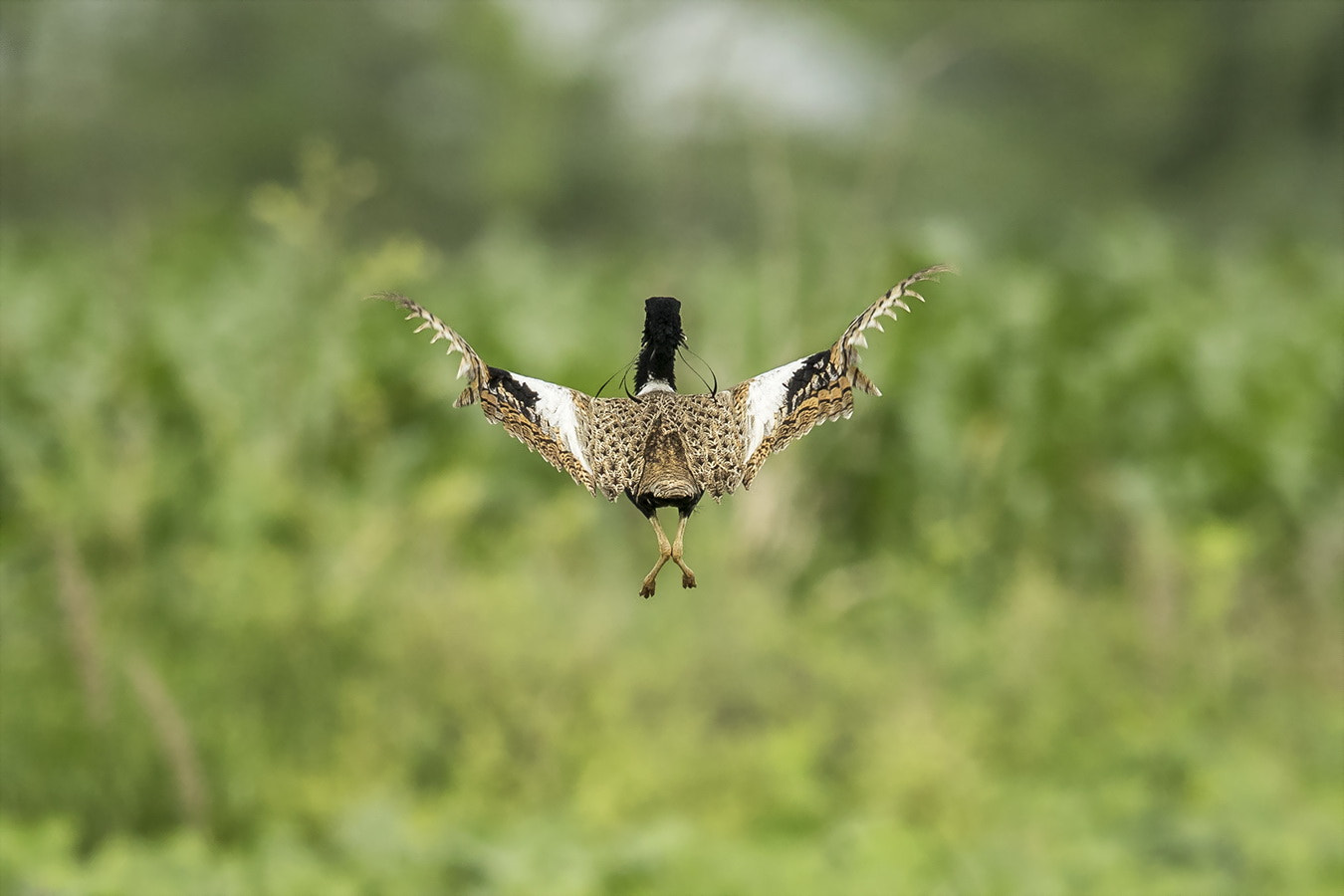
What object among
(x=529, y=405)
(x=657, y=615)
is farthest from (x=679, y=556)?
(x=657, y=615)

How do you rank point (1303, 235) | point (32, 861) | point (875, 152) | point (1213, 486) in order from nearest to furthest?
point (875, 152) → point (32, 861) → point (1213, 486) → point (1303, 235)

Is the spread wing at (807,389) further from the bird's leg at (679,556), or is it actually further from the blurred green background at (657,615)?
the blurred green background at (657,615)

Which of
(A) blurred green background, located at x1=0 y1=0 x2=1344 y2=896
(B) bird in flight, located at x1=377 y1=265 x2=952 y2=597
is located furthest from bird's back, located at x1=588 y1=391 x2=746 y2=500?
(A) blurred green background, located at x1=0 y1=0 x2=1344 y2=896

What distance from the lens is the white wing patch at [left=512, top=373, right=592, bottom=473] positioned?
627 mm

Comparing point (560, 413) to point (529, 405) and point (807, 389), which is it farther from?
point (807, 389)

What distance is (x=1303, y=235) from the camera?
46.3 ft

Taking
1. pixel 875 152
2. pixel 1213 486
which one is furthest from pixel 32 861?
pixel 1213 486

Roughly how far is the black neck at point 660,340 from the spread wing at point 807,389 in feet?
0.18

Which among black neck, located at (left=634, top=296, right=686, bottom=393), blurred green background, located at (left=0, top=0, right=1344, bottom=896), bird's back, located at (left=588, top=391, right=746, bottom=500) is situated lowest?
bird's back, located at (left=588, top=391, right=746, bottom=500)

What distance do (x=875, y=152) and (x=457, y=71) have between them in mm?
23730

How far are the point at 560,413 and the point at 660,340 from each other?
97mm

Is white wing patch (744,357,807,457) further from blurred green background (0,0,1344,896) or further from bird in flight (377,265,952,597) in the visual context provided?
blurred green background (0,0,1344,896)

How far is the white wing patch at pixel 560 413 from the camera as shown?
627 millimetres

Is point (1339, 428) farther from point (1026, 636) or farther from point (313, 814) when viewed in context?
point (313, 814)
